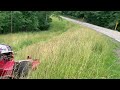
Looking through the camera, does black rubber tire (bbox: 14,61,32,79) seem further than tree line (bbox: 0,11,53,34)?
No

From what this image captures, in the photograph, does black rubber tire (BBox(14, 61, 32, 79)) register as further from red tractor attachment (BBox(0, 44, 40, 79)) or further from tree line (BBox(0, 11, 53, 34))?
tree line (BBox(0, 11, 53, 34))

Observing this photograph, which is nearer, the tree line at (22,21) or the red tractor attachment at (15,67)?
the red tractor attachment at (15,67)

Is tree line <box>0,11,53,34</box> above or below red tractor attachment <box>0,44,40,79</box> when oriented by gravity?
below

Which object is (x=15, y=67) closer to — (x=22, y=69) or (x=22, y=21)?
(x=22, y=69)

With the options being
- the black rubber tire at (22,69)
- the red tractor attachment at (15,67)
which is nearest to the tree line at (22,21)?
the red tractor attachment at (15,67)

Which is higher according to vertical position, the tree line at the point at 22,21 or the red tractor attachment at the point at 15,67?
the red tractor attachment at the point at 15,67

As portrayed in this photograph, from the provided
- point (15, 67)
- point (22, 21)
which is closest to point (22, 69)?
point (15, 67)

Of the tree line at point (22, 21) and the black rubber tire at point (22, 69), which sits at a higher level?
the black rubber tire at point (22, 69)

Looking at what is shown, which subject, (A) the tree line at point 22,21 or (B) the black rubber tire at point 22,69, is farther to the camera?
(A) the tree line at point 22,21

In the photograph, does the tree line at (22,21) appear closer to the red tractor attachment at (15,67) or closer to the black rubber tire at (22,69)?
the red tractor attachment at (15,67)

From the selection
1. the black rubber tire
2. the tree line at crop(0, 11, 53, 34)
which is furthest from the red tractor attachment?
the tree line at crop(0, 11, 53, 34)

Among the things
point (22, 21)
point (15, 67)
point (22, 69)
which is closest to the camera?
point (22, 69)
